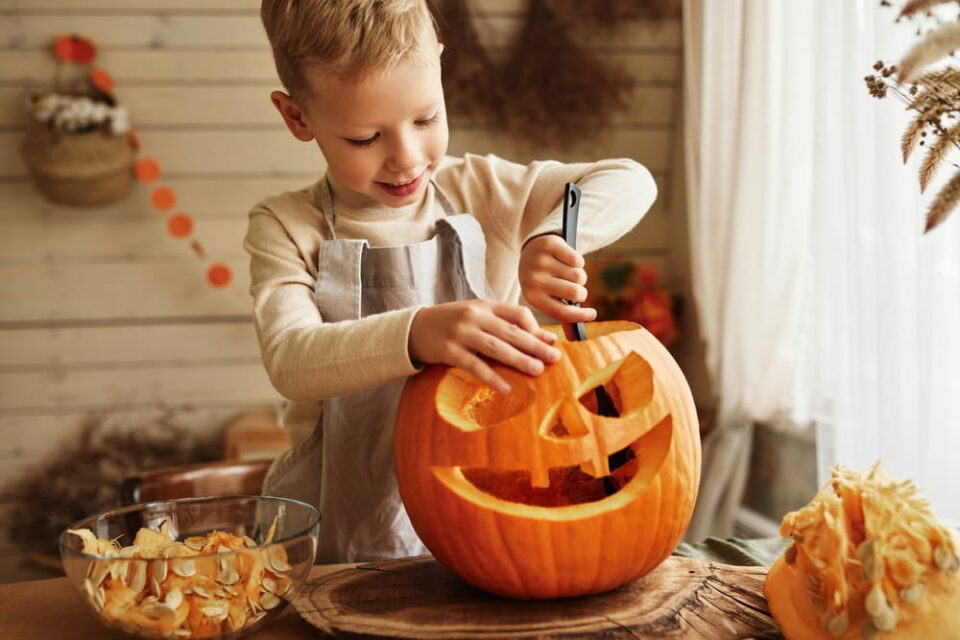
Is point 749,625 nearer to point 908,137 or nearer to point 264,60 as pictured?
point 908,137

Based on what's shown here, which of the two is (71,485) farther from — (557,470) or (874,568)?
(874,568)

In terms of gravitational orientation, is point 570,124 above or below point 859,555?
above

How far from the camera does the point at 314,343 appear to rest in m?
0.82

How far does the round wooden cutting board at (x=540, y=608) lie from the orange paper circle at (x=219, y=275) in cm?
200

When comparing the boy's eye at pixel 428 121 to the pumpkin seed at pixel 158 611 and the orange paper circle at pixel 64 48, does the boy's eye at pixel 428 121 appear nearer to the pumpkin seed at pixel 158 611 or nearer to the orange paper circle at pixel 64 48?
the pumpkin seed at pixel 158 611

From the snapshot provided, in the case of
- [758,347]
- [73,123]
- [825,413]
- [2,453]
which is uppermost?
[73,123]

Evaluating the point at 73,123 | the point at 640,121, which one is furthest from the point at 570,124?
the point at 73,123

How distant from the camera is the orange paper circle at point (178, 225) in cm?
263

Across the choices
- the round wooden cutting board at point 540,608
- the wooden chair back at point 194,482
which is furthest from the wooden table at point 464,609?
the wooden chair back at point 194,482

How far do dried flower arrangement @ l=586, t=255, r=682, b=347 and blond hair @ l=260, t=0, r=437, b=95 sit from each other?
1.75 meters

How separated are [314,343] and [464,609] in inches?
10.8

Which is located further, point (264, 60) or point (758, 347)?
point (264, 60)

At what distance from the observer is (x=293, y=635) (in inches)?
27.4

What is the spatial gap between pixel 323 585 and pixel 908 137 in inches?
22.5
